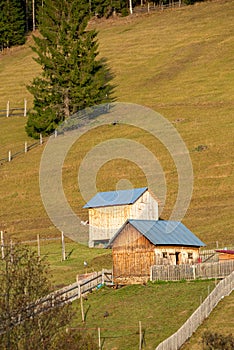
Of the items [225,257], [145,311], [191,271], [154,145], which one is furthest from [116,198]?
[145,311]

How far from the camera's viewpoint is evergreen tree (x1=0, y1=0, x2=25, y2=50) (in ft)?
492

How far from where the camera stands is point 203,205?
72.4m

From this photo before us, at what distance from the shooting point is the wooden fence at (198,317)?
3516 cm

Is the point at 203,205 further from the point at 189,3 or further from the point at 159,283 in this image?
the point at 189,3

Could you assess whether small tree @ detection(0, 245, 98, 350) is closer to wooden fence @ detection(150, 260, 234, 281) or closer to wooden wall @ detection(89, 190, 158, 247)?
wooden fence @ detection(150, 260, 234, 281)

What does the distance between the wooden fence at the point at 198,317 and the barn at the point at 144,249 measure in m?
8.39

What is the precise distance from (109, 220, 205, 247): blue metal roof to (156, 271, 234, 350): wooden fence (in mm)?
9268

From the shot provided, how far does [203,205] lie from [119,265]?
21.6 metres

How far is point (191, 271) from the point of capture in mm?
48938

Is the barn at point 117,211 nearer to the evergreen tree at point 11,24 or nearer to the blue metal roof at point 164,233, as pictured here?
the blue metal roof at point 164,233

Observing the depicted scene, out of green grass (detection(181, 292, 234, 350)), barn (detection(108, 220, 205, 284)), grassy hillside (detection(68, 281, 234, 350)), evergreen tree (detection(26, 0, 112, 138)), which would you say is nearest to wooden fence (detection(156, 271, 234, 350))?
green grass (detection(181, 292, 234, 350))

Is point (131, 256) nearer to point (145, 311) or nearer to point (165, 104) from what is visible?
point (145, 311)

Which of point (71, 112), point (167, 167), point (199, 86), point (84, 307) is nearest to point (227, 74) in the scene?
point (199, 86)

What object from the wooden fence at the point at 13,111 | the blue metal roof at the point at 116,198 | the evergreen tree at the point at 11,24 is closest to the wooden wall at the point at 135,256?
the blue metal roof at the point at 116,198
